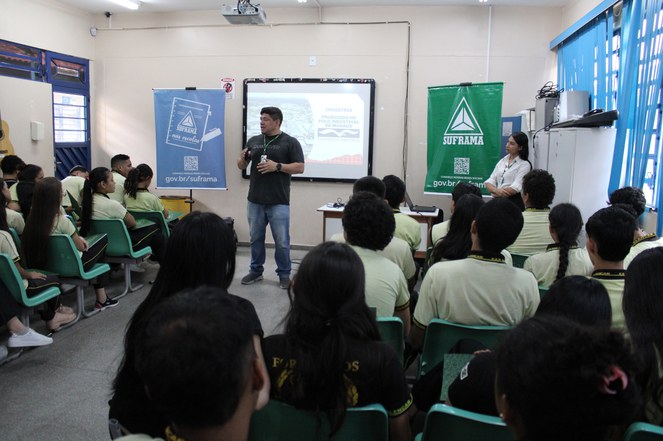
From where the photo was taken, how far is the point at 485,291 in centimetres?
190

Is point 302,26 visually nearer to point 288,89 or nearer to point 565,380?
point 288,89

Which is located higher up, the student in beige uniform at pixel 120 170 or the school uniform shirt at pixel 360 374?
the student in beige uniform at pixel 120 170

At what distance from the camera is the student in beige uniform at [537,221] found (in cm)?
321

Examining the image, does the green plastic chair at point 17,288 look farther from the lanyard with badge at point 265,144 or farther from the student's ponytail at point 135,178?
the lanyard with badge at point 265,144

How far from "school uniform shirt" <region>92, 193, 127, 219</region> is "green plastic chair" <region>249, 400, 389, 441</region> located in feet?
10.8

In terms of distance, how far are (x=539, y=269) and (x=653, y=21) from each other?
232cm

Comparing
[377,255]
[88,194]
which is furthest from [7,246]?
[377,255]

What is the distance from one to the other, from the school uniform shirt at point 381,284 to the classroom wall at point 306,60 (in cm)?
417

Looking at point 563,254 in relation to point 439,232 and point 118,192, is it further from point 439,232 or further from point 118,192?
point 118,192

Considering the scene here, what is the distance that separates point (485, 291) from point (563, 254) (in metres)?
0.78

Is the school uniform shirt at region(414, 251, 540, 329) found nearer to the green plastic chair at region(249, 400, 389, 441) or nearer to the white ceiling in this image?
the green plastic chair at region(249, 400, 389, 441)

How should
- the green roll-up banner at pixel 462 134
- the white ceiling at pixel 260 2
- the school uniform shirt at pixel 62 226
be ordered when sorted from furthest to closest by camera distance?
the white ceiling at pixel 260 2 < the green roll-up banner at pixel 462 134 < the school uniform shirt at pixel 62 226

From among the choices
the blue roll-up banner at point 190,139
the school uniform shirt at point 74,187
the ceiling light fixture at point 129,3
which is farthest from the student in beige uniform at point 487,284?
the ceiling light fixture at point 129,3

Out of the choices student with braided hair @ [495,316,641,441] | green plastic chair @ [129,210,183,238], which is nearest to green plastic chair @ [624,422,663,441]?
student with braided hair @ [495,316,641,441]
